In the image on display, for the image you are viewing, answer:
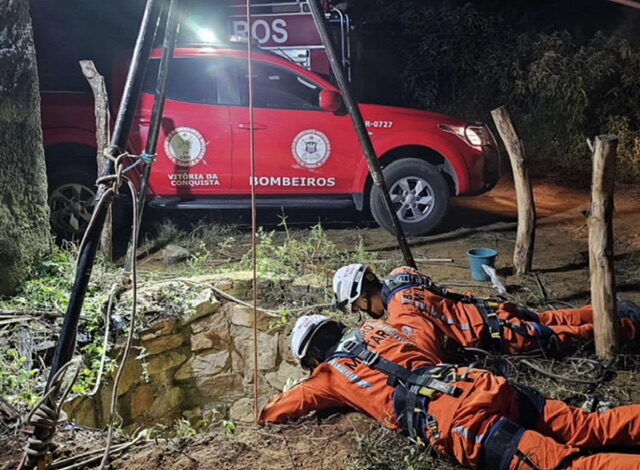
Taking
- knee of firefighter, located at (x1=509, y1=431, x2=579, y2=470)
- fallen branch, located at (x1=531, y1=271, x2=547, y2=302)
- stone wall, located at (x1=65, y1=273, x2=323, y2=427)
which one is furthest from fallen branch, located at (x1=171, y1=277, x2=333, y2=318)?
knee of firefighter, located at (x1=509, y1=431, x2=579, y2=470)

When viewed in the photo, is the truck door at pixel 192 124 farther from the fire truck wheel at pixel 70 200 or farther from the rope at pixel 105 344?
the rope at pixel 105 344

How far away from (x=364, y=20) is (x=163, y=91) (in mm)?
10487

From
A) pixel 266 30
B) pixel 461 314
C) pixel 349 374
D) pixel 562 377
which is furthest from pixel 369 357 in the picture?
pixel 266 30

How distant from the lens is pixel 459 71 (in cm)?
1267

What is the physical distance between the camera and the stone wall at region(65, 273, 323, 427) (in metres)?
5.05

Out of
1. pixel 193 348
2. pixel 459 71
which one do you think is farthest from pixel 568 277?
pixel 459 71

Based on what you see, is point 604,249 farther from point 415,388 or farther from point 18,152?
point 18,152

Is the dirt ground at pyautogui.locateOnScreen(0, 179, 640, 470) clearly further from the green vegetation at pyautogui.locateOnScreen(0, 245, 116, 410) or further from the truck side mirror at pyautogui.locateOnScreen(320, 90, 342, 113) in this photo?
the truck side mirror at pyautogui.locateOnScreen(320, 90, 342, 113)

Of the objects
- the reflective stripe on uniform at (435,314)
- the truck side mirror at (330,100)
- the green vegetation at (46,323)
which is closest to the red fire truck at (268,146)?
the truck side mirror at (330,100)

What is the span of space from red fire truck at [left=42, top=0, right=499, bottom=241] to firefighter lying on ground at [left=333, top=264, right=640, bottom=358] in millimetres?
2823

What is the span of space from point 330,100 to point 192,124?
1.52m

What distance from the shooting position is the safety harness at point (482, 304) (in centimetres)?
411

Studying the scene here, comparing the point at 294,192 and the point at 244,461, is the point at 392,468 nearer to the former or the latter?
the point at 244,461

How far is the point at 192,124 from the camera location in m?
6.62
